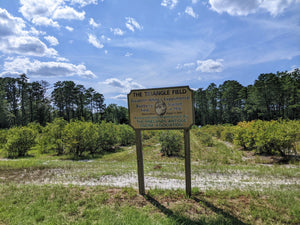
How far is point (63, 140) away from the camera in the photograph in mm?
16562

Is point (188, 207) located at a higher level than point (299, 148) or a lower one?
higher

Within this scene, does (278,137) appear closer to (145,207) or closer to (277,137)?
(277,137)

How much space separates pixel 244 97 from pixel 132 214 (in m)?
65.9

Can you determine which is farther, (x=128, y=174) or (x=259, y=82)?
(x=259, y=82)

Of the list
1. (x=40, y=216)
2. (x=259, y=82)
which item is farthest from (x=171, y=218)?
(x=259, y=82)

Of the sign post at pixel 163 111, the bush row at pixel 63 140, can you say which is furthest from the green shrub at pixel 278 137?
the bush row at pixel 63 140

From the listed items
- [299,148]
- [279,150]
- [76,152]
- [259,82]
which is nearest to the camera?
[279,150]

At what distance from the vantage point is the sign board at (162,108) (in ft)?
14.4

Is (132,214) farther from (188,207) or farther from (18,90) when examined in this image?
(18,90)

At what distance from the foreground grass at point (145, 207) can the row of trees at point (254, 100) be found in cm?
4546

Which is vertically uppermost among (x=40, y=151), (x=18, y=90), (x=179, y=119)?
(x=18, y=90)

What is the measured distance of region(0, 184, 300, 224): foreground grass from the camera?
3.40 m

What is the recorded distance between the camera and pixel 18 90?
5144 centimetres

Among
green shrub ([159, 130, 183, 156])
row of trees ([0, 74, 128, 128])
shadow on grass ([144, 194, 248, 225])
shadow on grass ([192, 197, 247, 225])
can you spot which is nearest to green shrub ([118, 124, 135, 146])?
green shrub ([159, 130, 183, 156])
